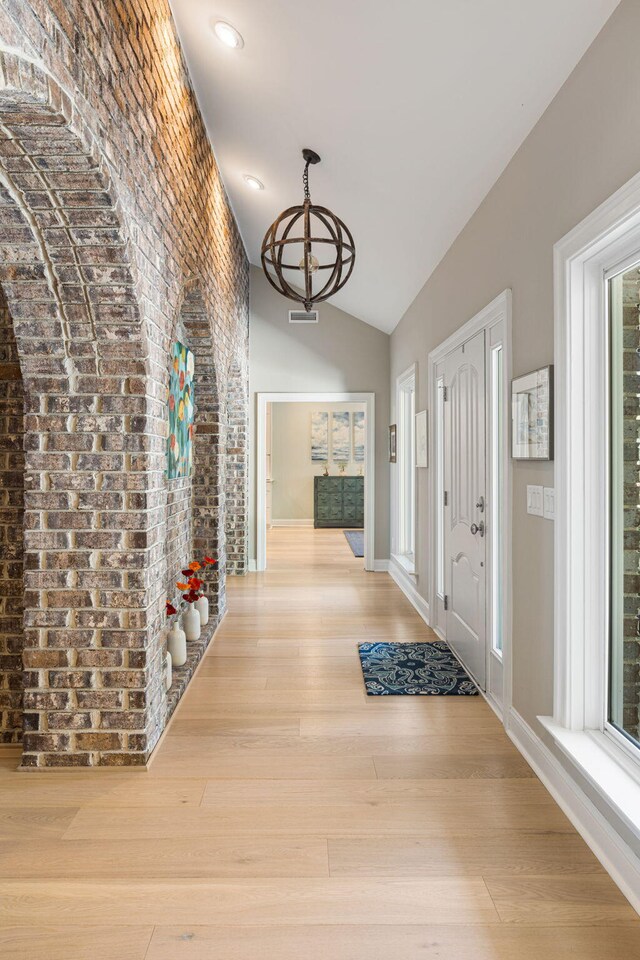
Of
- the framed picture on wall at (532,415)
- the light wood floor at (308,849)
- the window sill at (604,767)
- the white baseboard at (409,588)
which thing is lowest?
the light wood floor at (308,849)

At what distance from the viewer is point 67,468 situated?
2.38 meters

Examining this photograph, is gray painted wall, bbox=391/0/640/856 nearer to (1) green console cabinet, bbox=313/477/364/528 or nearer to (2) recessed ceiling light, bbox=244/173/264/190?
(2) recessed ceiling light, bbox=244/173/264/190

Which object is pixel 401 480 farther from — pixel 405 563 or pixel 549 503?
pixel 549 503

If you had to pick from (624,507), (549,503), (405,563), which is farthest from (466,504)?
(405,563)

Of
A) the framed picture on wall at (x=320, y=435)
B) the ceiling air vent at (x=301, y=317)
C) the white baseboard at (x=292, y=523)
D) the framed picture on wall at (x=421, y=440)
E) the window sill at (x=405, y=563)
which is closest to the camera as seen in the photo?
the framed picture on wall at (x=421, y=440)

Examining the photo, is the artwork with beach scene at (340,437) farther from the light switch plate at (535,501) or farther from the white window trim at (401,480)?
the light switch plate at (535,501)

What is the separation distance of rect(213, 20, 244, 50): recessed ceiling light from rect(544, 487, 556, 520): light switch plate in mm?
2459

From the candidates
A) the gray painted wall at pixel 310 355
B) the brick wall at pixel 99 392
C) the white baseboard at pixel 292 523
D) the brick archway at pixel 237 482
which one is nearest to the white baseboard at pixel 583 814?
the brick wall at pixel 99 392

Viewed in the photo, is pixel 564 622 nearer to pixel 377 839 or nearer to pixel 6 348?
pixel 377 839

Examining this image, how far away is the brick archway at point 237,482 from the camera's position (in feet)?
20.9

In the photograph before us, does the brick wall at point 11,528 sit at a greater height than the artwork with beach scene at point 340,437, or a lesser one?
lesser

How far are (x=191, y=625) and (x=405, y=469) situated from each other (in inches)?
120

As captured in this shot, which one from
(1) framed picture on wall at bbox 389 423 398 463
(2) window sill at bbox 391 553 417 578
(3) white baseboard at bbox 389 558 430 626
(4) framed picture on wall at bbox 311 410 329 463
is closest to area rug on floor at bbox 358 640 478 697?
(3) white baseboard at bbox 389 558 430 626

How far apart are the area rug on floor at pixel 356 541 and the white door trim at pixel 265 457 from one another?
102cm
